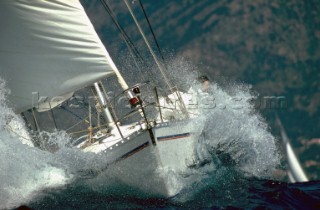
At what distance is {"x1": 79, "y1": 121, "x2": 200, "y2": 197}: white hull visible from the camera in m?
6.39

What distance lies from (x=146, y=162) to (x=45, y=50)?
9.37 feet

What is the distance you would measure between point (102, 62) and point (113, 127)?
160 cm

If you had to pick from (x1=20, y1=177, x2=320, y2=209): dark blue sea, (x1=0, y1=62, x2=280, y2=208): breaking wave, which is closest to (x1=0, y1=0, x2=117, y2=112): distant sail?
(x1=0, y1=62, x2=280, y2=208): breaking wave

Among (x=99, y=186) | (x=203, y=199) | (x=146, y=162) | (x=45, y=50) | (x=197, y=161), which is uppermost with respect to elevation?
(x=45, y=50)

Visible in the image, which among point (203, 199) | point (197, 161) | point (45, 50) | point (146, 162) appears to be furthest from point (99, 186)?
point (45, 50)

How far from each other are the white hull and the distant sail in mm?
1863

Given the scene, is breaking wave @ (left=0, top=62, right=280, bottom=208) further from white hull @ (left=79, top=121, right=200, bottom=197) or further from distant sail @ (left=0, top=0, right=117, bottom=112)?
distant sail @ (left=0, top=0, right=117, bottom=112)

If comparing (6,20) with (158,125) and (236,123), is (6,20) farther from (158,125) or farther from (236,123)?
(236,123)

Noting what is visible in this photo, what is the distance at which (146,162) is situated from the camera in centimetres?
644

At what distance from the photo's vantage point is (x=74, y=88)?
7.89 metres

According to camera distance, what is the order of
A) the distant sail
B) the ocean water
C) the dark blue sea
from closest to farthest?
the dark blue sea → the ocean water → the distant sail

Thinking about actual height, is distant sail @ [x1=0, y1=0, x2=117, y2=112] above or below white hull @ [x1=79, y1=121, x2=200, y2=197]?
above

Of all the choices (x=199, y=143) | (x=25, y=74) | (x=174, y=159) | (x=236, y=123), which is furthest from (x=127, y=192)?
(x=236, y=123)

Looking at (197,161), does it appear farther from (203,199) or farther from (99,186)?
(99,186)
